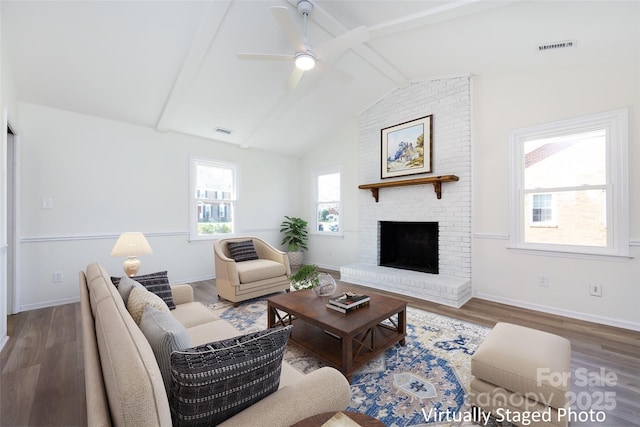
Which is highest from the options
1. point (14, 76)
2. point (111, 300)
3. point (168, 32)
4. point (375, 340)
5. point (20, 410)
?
point (168, 32)

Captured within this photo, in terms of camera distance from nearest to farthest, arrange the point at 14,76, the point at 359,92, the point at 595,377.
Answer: the point at 595,377, the point at 14,76, the point at 359,92

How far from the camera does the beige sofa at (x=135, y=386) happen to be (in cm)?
65

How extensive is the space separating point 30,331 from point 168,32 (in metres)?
3.32

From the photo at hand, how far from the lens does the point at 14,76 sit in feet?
9.62

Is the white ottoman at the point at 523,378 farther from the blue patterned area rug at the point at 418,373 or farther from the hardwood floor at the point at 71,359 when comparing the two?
the hardwood floor at the point at 71,359

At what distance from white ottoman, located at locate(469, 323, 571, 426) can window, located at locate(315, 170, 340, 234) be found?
158 inches

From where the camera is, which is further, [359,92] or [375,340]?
[359,92]

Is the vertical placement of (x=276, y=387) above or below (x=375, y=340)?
above

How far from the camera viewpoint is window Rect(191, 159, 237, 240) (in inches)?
187

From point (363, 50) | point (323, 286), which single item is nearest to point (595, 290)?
point (323, 286)

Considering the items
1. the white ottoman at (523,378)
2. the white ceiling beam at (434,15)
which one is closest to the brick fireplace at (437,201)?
the white ceiling beam at (434,15)

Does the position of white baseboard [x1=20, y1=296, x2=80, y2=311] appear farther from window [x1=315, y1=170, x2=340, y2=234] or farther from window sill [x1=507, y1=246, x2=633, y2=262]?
window sill [x1=507, y1=246, x2=633, y2=262]

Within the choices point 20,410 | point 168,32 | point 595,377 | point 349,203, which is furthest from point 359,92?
point 20,410

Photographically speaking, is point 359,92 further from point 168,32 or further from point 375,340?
point 375,340
